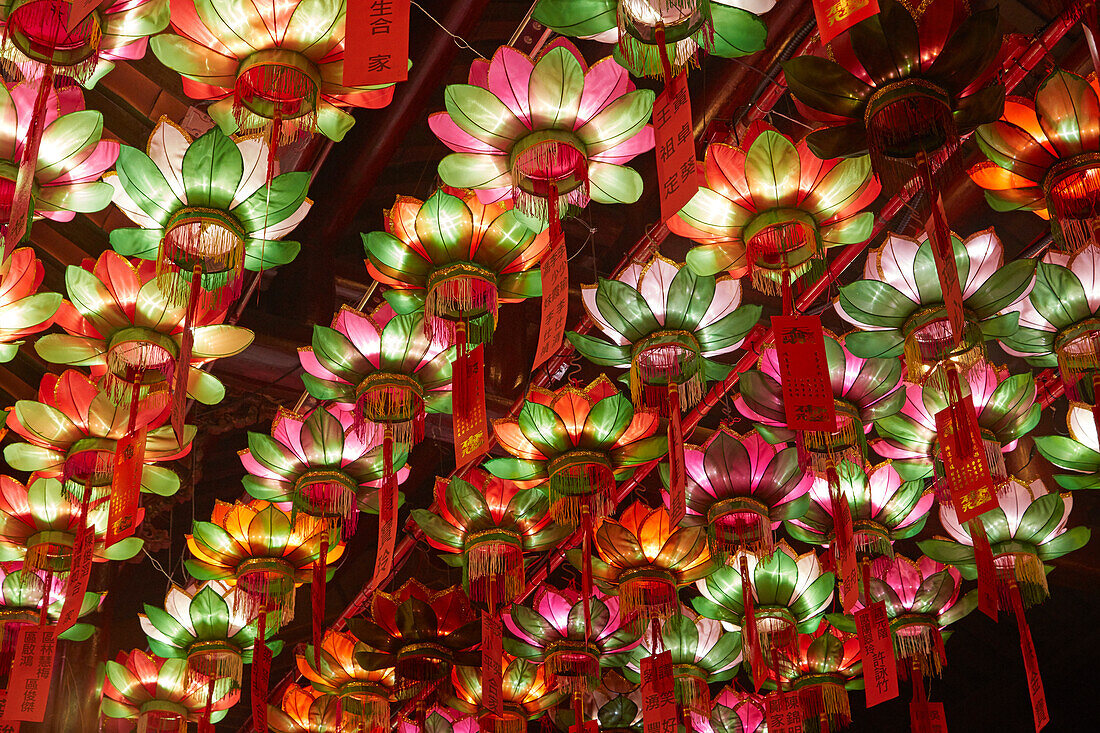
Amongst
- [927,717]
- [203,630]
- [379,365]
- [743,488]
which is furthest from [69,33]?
[927,717]

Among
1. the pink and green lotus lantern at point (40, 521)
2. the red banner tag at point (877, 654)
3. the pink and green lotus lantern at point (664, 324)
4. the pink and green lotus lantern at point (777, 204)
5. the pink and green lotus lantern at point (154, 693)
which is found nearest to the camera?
the pink and green lotus lantern at point (777, 204)

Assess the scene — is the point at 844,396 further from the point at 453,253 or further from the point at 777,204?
the point at 453,253

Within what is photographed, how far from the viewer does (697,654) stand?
4.99 meters

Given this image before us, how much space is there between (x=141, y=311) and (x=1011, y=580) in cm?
327

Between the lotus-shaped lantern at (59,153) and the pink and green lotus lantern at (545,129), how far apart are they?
1.00 meters

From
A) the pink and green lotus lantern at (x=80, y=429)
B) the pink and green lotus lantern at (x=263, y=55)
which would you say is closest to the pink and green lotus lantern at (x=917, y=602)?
the pink and green lotus lantern at (x=80, y=429)

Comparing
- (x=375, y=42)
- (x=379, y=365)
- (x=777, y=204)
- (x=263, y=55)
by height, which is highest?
(x=263, y=55)

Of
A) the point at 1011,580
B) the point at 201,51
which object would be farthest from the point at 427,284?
the point at 1011,580

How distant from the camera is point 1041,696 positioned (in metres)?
3.81

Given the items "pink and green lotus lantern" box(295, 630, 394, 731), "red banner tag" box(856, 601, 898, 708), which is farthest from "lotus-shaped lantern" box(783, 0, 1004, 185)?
"pink and green lotus lantern" box(295, 630, 394, 731)

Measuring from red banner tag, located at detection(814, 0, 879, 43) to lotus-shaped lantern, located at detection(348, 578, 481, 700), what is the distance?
9.86 feet

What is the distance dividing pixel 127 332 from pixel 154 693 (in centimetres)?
222

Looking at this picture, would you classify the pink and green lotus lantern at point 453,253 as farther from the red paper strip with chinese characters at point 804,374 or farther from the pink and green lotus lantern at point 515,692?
the pink and green lotus lantern at point 515,692

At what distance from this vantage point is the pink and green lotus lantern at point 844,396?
3.72 meters
